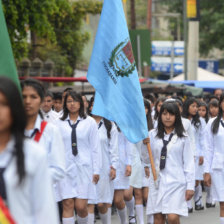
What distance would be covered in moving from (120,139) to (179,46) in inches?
1251

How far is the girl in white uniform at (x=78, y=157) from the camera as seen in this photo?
30.7ft

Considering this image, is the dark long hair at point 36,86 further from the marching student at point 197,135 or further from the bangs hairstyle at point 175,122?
the marching student at point 197,135

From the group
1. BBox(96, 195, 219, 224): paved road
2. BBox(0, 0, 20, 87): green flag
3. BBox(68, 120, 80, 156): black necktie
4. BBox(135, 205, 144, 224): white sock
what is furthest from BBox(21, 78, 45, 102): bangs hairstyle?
BBox(96, 195, 219, 224): paved road

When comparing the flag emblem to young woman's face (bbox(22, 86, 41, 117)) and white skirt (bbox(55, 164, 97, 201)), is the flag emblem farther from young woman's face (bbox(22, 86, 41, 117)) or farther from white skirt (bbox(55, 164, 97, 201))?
young woman's face (bbox(22, 86, 41, 117))

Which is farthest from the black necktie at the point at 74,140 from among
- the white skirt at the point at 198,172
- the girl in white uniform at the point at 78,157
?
the white skirt at the point at 198,172

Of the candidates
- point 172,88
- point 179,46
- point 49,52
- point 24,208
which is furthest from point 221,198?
point 179,46

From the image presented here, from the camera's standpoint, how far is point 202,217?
1244cm

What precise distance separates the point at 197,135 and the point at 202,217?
2287 millimetres

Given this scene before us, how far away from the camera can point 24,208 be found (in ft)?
12.7

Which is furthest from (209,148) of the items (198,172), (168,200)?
(198,172)

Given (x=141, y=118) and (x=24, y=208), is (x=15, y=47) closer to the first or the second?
(x=141, y=118)

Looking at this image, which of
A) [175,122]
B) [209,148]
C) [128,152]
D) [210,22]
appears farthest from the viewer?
[210,22]

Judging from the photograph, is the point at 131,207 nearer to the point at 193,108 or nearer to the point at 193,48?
the point at 193,108

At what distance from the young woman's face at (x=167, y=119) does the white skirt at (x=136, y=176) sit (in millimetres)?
3063
